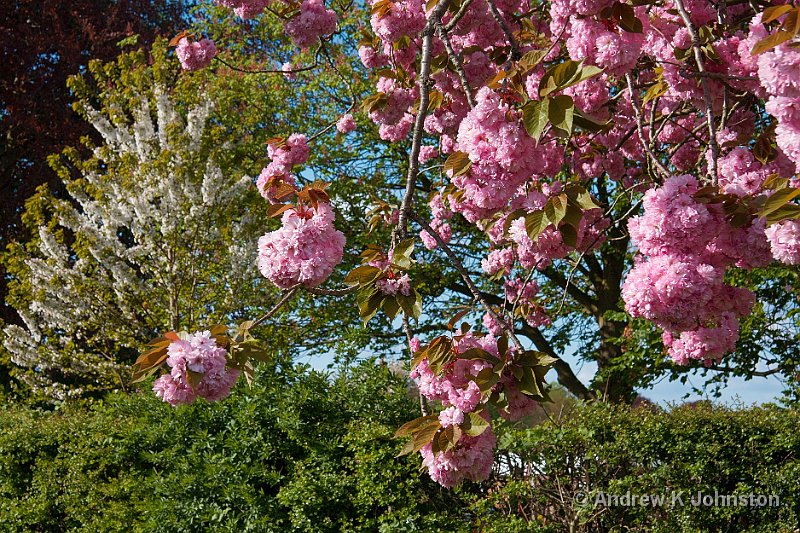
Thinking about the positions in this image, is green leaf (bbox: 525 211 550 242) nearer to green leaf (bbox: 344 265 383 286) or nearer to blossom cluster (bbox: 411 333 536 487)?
blossom cluster (bbox: 411 333 536 487)

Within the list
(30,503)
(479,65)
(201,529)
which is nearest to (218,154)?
(30,503)

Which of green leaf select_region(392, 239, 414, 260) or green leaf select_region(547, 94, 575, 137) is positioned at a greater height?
Answer: green leaf select_region(547, 94, 575, 137)

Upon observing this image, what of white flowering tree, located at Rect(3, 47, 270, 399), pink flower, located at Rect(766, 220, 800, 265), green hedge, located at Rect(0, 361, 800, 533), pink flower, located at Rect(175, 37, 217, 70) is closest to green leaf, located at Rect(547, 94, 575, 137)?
pink flower, located at Rect(766, 220, 800, 265)

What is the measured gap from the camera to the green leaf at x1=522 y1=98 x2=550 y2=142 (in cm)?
181

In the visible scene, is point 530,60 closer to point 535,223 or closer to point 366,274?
point 535,223

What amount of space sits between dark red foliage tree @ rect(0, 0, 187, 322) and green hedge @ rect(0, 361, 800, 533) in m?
7.92

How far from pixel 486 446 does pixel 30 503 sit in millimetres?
4887

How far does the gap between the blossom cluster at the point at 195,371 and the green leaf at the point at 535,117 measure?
111cm

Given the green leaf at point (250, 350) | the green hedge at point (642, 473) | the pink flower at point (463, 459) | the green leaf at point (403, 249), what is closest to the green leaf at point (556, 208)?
the green leaf at point (403, 249)

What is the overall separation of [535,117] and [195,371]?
47.5 inches

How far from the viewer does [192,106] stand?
29.3 feet

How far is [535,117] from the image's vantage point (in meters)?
1.83

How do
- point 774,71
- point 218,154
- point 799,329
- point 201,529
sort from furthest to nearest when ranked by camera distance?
point 218,154 < point 799,329 < point 201,529 < point 774,71

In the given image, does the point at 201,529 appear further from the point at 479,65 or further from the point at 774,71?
the point at 774,71
